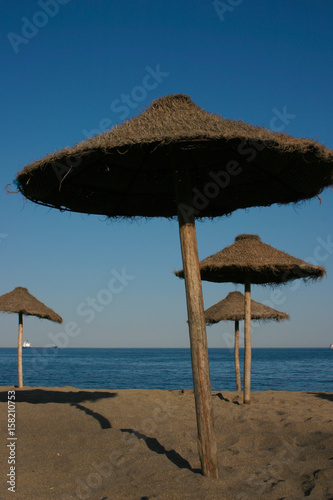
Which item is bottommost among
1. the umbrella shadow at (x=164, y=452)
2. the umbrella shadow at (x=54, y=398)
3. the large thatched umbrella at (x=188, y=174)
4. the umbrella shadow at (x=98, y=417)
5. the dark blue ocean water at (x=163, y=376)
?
the dark blue ocean water at (x=163, y=376)

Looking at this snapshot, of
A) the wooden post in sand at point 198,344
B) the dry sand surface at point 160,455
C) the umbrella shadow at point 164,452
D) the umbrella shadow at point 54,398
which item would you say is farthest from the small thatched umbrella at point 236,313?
the wooden post in sand at point 198,344

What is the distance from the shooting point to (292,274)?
8.99 metres

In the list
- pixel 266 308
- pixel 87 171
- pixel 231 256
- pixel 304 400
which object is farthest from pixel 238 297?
pixel 87 171

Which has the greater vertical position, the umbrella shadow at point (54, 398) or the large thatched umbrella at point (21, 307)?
the large thatched umbrella at point (21, 307)

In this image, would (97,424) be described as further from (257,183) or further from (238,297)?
(238,297)

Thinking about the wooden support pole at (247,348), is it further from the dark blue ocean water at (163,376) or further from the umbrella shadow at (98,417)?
the dark blue ocean water at (163,376)

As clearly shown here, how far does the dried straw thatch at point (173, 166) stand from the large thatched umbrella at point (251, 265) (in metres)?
2.52

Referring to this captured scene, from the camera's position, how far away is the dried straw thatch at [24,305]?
45.2 ft

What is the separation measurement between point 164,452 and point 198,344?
1722mm

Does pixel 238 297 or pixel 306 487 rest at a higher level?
pixel 238 297

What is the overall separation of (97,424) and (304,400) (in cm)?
564

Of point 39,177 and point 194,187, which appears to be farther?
point 194,187

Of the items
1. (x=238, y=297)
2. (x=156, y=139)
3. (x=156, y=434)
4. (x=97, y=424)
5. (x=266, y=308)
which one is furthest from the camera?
(x=238, y=297)

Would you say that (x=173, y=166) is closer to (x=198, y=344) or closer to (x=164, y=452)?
(x=198, y=344)
